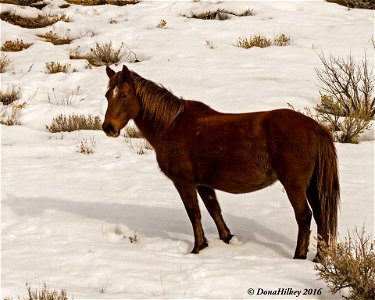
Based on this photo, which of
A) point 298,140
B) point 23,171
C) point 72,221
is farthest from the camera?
point 23,171

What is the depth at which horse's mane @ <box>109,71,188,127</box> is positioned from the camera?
530 centimetres

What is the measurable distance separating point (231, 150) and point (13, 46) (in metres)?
10.3

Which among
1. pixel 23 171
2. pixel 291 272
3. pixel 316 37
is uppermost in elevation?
pixel 316 37

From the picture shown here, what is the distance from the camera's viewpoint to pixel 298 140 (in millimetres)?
4602

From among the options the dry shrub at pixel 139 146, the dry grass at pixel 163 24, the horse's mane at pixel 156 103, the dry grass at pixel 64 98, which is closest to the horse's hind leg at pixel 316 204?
the horse's mane at pixel 156 103

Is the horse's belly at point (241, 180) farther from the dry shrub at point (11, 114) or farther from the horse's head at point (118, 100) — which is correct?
the dry shrub at point (11, 114)

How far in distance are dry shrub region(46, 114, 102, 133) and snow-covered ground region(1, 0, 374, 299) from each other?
24cm

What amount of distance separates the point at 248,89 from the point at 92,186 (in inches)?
161

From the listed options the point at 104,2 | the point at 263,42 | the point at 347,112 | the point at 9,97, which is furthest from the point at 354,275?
the point at 104,2

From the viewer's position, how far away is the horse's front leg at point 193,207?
518cm

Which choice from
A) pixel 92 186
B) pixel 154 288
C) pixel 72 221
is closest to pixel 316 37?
pixel 92 186

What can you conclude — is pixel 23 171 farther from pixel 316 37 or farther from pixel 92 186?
pixel 316 37

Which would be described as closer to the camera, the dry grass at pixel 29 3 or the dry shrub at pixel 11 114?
the dry shrub at pixel 11 114

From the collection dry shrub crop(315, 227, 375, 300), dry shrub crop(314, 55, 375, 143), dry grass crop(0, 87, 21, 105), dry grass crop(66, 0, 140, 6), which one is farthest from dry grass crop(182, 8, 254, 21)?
dry shrub crop(315, 227, 375, 300)
